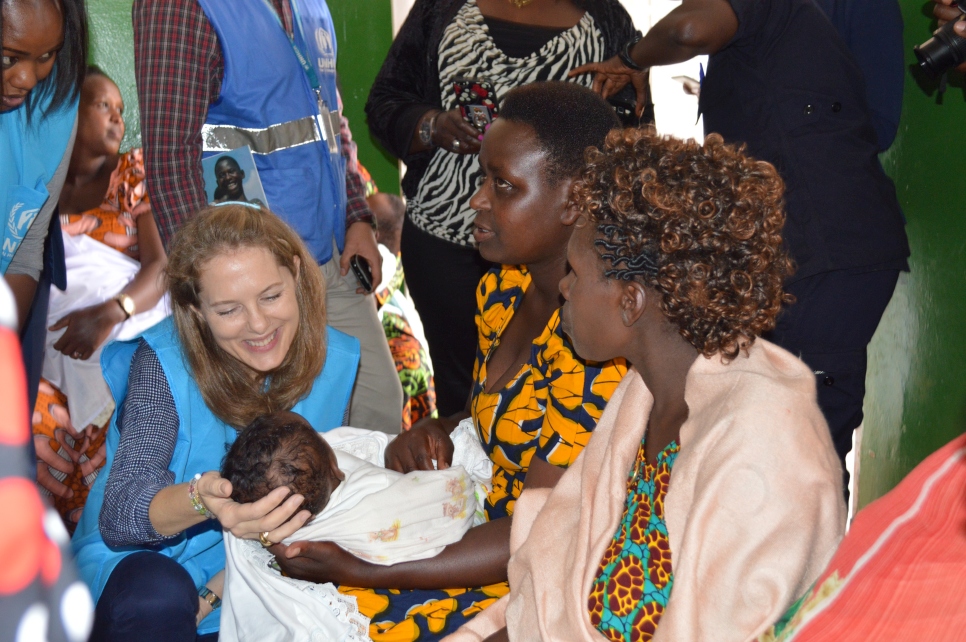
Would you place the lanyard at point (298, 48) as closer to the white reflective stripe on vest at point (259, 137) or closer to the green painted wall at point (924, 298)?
the white reflective stripe on vest at point (259, 137)

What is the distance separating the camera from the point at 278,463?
1.99m

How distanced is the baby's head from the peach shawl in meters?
0.66

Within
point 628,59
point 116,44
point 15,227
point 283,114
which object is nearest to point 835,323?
point 628,59

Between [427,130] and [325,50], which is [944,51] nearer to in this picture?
[427,130]

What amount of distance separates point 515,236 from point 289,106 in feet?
3.40

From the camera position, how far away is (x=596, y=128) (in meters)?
2.17

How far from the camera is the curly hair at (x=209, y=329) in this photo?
2.17 meters

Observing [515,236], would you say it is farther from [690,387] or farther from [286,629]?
[286,629]

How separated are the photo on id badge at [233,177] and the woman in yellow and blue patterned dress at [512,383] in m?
0.84

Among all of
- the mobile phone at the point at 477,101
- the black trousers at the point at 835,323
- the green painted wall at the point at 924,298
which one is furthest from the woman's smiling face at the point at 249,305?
the green painted wall at the point at 924,298

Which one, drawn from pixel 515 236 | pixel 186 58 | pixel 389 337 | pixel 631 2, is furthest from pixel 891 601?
pixel 631 2

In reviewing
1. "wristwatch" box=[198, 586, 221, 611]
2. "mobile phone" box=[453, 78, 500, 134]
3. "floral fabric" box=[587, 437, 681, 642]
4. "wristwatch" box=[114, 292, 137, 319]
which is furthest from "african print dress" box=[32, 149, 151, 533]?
"floral fabric" box=[587, 437, 681, 642]

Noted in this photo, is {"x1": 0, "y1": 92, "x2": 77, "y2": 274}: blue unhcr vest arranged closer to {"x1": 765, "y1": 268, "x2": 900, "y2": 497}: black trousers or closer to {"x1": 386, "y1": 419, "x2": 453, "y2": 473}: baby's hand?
{"x1": 386, "y1": 419, "x2": 453, "y2": 473}: baby's hand

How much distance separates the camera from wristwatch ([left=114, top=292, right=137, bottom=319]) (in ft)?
12.0
